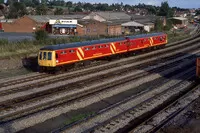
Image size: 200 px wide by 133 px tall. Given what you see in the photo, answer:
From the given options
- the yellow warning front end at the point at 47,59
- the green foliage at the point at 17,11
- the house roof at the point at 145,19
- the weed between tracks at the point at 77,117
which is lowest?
the weed between tracks at the point at 77,117

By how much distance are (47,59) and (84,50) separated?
4.27 meters

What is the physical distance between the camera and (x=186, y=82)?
2323 cm

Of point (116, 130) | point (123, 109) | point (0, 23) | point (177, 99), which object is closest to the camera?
point (116, 130)

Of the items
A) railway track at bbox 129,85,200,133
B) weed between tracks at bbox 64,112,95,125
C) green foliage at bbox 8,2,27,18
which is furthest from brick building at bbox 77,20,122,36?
green foliage at bbox 8,2,27,18

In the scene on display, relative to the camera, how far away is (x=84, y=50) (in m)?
30.1

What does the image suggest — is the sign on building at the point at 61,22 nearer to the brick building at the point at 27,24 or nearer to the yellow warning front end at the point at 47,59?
the brick building at the point at 27,24

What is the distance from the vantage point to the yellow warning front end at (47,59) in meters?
27.0

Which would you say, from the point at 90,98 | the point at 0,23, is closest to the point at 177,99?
the point at 90,98

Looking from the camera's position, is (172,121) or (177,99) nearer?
(172,121)

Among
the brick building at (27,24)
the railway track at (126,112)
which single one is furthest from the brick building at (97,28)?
the railway track at (126,112)

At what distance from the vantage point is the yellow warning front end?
2695cm

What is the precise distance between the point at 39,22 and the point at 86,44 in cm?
5553

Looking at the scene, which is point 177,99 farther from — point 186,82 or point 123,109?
point 186,82

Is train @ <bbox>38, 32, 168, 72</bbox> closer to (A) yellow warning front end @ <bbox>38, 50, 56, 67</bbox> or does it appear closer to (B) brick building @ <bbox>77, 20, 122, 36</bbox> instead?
(A) yellow warning front end @ <bbox>38, 50, 56, 67</bbox>
